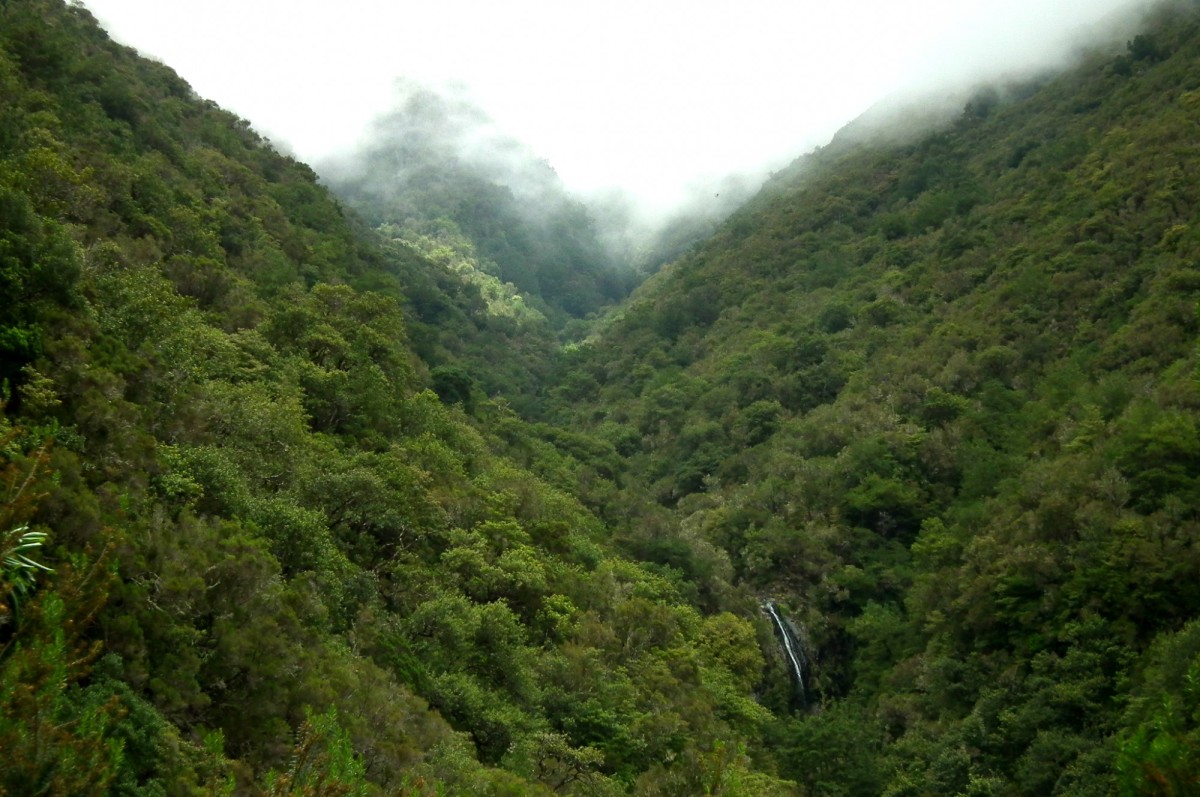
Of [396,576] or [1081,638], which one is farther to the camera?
[1081,638]

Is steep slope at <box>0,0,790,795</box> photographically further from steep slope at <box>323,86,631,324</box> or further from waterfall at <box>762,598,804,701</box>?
steep slope at <box>323,86,631,324</box>

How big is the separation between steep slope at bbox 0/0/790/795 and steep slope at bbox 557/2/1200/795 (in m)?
4.93

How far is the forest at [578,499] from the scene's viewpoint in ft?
30.7

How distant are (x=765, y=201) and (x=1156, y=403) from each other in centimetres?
6366

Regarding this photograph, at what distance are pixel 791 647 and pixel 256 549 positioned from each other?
26269 millimetres

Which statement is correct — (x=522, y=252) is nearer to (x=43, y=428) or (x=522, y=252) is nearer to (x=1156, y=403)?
(x=1156, y=403)

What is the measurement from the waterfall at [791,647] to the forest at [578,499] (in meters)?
0.14

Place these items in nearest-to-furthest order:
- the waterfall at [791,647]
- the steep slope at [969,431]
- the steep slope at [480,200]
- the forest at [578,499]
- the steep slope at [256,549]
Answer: the steep slope at [256,549], the forest at [578,499], the steep slope at [969,431], the waterfall at [791,647], the steep slope at [480,200]

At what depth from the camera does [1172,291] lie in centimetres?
3372

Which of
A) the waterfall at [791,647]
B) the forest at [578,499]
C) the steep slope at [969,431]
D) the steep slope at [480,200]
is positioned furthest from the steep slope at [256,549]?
the steep slope at [480,200]

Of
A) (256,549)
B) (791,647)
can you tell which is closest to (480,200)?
(791,647)

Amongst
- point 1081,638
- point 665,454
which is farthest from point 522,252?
point 1081,638

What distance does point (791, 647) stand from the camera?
33.9m

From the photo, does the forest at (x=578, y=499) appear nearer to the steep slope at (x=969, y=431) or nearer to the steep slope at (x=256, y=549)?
the steep slope at (x=256, y=549)
